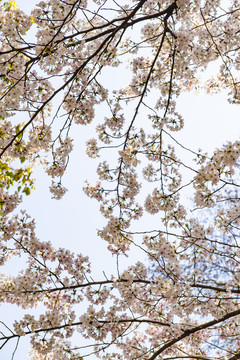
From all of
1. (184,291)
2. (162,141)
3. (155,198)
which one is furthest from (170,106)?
(184,291)

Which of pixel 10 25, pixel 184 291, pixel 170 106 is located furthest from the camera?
pixel 170 106

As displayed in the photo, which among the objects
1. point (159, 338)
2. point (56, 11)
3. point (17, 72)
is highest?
point (56, 11)

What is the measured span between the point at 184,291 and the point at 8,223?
2457mm

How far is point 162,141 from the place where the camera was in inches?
191

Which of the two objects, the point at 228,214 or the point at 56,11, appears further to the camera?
the point at 228,214

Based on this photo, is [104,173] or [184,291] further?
[104,173]

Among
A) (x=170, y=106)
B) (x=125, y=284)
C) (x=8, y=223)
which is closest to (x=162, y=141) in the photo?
(x=170, y=106)

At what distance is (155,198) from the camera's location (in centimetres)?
446

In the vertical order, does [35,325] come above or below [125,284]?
below

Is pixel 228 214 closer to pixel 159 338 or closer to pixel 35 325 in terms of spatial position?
pixel 159 338

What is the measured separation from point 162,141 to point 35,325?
299 centimetres

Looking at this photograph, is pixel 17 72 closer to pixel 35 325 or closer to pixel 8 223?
pixel 8 223

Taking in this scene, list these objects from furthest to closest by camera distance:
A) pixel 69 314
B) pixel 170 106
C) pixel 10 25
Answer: pixel 170 106
pixel 69 314
pixel 10 25

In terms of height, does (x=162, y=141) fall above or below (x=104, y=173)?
above
